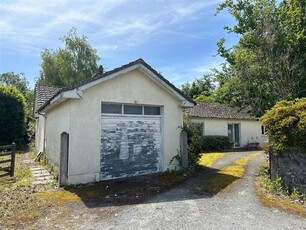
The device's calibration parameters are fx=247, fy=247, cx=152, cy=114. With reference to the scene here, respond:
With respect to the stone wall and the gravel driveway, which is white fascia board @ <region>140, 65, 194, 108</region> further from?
the gravel driveway

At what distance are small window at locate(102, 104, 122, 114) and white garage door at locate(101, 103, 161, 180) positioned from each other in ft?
0.68

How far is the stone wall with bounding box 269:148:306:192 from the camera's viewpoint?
25.9 ft

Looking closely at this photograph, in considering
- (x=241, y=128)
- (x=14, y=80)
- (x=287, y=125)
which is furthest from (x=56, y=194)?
(x=14, y=80)

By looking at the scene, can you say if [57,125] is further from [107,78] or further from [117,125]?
[107,78]

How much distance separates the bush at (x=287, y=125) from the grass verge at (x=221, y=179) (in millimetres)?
2288

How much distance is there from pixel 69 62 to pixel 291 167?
35.7 metres

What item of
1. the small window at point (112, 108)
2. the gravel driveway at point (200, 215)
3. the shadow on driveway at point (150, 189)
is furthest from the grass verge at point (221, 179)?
the small window at point (112, 108)

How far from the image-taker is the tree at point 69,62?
3759cm

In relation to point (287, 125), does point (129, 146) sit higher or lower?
lower

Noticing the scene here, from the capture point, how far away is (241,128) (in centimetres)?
2498

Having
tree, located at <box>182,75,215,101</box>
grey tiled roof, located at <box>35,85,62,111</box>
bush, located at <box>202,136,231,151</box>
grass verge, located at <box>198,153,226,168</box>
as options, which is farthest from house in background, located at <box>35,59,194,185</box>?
tree, located at <box>182,75,215,101</box>

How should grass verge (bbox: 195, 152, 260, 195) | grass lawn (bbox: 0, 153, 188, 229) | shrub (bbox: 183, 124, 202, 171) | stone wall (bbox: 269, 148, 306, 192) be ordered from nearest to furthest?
grass lawn (bbox: 0, 153, 188, 229), stone wall (bbox: 269, 148, 306, 192), grass verge (bbox: 195, 152, 260, 195), shrub (bbox: 183, 124, 202, 171)

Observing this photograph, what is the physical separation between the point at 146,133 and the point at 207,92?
1502 inches

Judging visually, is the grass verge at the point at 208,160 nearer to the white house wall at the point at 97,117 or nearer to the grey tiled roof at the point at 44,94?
the white house wall at the point at 97,117
